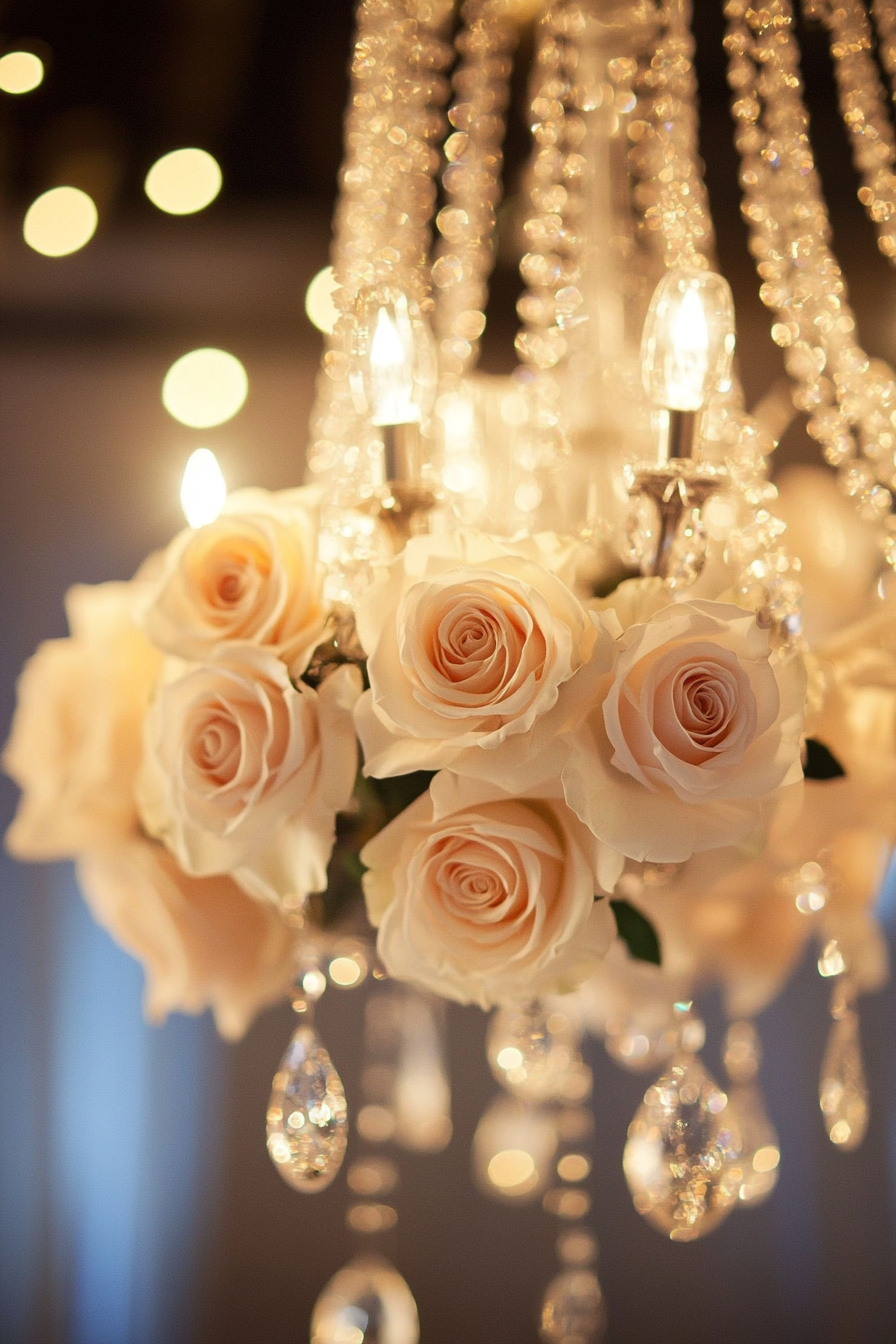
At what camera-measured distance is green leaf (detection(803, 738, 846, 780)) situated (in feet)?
1.96

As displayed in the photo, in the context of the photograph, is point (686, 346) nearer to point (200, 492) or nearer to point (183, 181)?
point (200, 492)

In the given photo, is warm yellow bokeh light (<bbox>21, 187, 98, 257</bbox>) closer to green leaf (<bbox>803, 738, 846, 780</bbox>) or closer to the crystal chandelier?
the crystal chandelier

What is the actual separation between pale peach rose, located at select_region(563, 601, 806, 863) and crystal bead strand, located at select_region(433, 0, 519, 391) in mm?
404

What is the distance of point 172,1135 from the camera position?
4.47 feet

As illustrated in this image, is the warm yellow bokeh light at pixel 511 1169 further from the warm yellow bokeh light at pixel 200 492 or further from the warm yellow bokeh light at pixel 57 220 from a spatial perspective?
the warm yellow bokeh light at pixel 57 220

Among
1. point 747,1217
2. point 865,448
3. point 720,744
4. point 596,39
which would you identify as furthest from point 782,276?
point 747,1217

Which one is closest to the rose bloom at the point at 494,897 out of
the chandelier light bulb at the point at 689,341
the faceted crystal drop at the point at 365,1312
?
the chandelier light bulb at the point at 689,341

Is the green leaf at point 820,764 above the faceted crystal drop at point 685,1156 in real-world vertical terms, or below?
above

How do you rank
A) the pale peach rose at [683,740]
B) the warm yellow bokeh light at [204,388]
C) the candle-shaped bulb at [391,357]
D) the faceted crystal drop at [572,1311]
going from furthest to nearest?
1. the warm yellow bokeh light at [204,388]
2. the faceted crystal drop at [572,1311]
3. the candle-shaped bulb at [391,357]
4. the pale peach rose at [683,740]

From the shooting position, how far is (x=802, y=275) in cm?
69

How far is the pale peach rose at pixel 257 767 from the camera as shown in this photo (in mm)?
536

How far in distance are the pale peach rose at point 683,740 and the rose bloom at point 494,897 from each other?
0.03 metres

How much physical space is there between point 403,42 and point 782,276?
30cm

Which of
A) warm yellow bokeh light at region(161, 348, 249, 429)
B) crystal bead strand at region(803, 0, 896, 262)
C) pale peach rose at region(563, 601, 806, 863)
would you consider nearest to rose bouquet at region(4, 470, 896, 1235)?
Answer: pale peach rose at region(563, 601, 806, 863)
